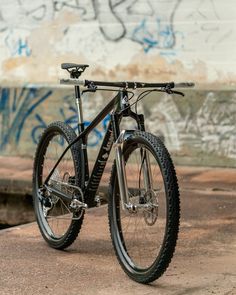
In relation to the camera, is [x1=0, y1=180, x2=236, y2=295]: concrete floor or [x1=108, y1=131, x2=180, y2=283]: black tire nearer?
[x1=108, y1=131, x2=180, y2=283]: black tire

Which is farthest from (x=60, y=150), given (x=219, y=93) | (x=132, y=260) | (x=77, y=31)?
(x=77, y=31)

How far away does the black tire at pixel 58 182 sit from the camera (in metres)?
5.48

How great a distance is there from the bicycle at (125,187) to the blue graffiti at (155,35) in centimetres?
379

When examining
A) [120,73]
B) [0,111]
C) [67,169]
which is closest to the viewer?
[67,169]

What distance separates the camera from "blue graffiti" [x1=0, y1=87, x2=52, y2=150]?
10.3 meters

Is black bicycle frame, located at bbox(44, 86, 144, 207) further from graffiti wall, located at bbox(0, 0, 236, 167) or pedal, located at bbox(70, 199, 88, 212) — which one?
graffiti wall, located at bbox(0, 0, 236, 167)

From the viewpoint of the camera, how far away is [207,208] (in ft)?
23.4

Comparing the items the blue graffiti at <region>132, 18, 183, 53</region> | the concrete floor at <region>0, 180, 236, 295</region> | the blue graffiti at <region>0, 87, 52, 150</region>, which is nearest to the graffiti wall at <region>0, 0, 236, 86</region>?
the blue graffiti at <region>132, 18, 183, 53</region>

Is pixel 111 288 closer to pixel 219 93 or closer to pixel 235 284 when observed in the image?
pixel 235 284

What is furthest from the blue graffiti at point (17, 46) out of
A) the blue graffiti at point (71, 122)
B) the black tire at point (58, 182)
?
the black tire at point (58, 182)

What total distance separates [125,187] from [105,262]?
2.33 feet

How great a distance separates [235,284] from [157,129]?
4.91m

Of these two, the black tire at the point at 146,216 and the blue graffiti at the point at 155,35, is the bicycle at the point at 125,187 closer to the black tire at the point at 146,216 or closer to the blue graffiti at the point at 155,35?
the black tire at the point at 146,216

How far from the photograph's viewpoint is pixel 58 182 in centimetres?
571
